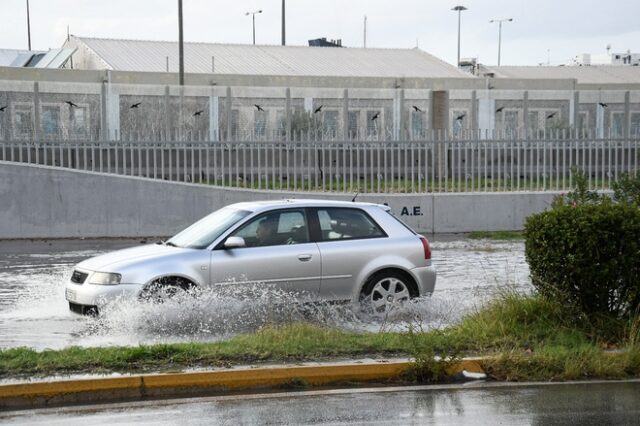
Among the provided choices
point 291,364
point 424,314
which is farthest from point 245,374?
point 424,314

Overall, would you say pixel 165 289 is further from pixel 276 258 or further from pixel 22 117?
pixel 22 117

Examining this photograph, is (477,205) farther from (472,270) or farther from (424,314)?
(424,314)

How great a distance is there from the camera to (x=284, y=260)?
12.0 meters

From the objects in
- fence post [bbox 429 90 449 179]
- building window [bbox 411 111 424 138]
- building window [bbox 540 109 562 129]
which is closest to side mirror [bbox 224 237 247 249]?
fence post [bbox 429 90 449 179]

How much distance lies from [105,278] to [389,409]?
4691 mm

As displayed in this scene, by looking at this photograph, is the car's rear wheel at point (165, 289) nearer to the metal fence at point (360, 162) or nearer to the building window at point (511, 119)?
the metal fence at point (360, 162)

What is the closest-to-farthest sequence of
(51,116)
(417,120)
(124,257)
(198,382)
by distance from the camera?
(198,382) < (124,257) < (51,116) < (417,120)

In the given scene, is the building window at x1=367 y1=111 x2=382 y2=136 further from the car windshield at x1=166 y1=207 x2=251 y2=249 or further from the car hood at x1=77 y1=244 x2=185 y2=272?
the car hood at x1=77 y1=244 x2=185 y2=272

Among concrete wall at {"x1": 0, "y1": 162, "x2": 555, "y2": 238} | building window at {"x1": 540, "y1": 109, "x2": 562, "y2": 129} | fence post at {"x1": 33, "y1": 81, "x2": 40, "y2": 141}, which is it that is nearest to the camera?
concrete wall at {"x1": 0, "y1": 162, "x2": 555, "y2": 238}

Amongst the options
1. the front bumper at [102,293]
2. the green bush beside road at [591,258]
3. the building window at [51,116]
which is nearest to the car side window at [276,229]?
the front bumper at [102,293]

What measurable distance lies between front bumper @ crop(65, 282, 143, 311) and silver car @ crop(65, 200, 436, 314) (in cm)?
1

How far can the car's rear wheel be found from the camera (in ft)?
37.7

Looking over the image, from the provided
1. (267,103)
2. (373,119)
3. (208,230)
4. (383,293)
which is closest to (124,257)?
→ (208,230)

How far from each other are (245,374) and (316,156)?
14.5 metres
